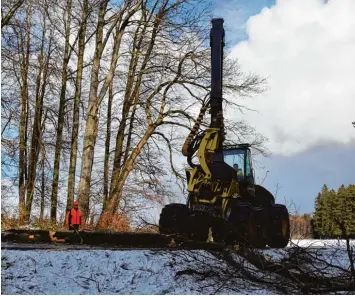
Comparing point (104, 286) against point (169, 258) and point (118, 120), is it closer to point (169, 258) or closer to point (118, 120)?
point (169, 258)

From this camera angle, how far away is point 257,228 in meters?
13.9

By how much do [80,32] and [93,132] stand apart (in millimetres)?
5538

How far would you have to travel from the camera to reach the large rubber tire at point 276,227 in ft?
49.7

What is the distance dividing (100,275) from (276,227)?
301 inches

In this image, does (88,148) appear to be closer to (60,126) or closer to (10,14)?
(10,14)

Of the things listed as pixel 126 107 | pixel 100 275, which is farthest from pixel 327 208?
pixel 100 275

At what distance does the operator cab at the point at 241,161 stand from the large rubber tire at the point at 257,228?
100 centimetres

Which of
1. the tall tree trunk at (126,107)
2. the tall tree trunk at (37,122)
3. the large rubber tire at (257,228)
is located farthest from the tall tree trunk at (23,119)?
the large rubber tire at (257,228)

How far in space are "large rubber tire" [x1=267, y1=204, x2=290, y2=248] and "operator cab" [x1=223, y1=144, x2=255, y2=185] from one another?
994 mm

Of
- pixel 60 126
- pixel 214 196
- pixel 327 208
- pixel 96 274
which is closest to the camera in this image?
pixel 96 274

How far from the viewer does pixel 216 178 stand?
44.4ft

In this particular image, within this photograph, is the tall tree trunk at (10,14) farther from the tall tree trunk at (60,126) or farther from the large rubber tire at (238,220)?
the large rubber tire at (238,220)

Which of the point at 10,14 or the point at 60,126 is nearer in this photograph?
the point at 10,14

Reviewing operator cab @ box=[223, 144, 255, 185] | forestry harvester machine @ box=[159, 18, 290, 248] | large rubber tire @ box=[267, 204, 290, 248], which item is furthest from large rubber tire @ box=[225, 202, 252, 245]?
large rubber tire @ box=[267, 204, 290, 248]
